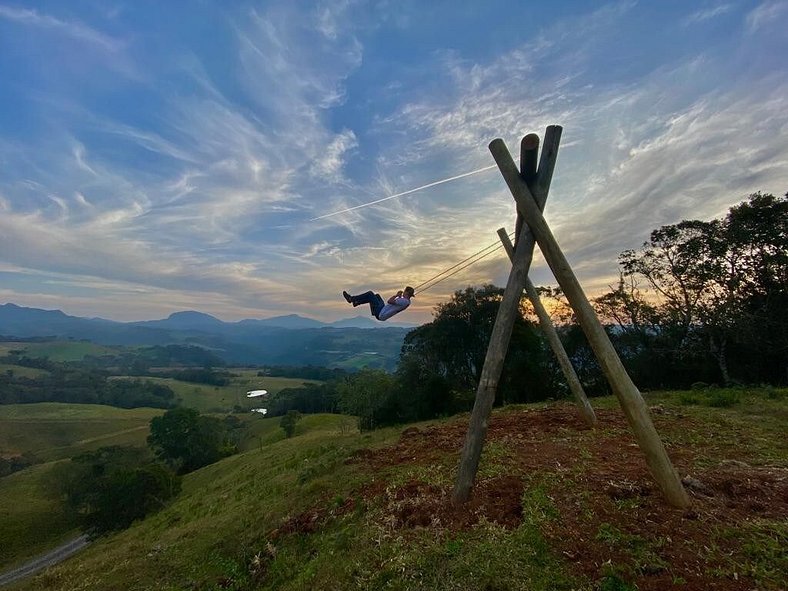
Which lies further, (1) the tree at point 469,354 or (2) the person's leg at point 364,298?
(1) the tree at point 469,354

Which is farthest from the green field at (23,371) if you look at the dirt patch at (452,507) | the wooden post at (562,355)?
the wooden post at (562,355)

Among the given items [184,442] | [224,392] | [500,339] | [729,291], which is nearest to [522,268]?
[500,339]

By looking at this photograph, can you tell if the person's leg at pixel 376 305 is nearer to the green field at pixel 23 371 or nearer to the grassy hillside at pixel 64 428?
the grassy hillside at pixel 64 428

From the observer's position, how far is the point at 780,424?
32.9 ft

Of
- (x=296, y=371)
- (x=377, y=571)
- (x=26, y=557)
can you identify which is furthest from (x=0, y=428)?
(x=377, y=571)

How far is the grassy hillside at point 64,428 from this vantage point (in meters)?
74.1

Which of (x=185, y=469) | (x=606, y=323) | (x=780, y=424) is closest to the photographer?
(x=780, y=424)

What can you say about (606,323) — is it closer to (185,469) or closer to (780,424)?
(780,424)

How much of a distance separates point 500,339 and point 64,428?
11494 centimetres

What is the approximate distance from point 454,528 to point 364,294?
20.2 ft

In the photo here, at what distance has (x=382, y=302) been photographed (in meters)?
10.6

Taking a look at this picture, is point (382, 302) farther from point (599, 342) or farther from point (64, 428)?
point (64, 428)

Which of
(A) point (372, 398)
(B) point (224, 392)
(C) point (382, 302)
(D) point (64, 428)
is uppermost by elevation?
Result: (C) point (382, 302)

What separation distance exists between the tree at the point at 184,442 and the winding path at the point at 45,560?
1533cm
